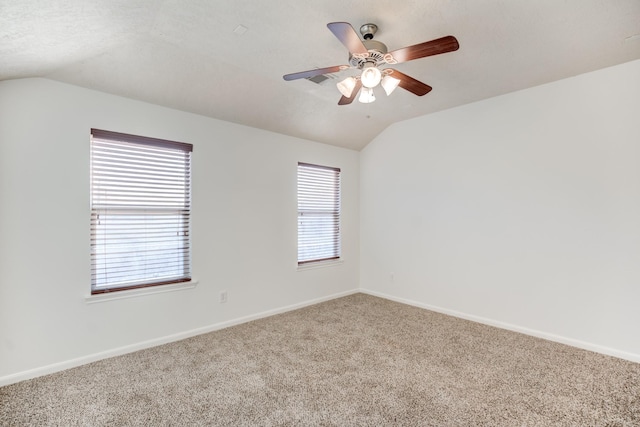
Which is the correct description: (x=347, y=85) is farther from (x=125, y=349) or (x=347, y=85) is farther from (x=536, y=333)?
(x=536, y=333)

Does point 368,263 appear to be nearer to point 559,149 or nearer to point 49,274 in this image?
point 559,149

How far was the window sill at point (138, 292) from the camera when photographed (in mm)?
2787

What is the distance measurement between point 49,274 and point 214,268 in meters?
1.43

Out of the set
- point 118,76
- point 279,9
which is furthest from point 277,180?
point 279,9

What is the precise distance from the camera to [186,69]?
9.06ft

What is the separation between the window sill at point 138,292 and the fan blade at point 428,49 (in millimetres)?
2933

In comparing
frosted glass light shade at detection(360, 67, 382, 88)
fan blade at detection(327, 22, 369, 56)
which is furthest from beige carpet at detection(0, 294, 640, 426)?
fan blade at detection(327, 22, 369, 56)

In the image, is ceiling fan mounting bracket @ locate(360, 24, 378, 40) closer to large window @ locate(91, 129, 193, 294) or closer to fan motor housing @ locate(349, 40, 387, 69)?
fan motor housing @ locate(349, 40, 387, 69)

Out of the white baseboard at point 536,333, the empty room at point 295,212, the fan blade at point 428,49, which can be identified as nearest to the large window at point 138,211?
the empty room at point 295,212

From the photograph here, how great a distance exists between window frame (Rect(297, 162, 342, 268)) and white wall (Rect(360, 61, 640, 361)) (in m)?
0.79

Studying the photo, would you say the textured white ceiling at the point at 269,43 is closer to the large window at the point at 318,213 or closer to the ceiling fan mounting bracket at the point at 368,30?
the ceiling fan mounting bracket at the point at 368,30

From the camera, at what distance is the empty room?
6.97 feet

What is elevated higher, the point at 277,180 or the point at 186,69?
the point at 186,69

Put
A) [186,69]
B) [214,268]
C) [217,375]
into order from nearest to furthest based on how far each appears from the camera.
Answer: [217,375]
[186,69]
[214,268]
